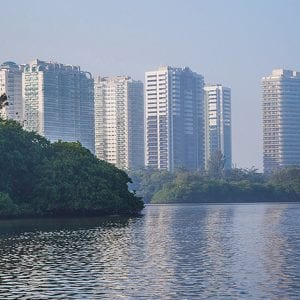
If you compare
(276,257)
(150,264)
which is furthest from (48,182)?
(150,264)

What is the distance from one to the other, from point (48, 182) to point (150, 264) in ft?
190

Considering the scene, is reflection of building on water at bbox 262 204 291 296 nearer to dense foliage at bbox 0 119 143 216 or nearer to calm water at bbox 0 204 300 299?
calm water at bbox 0 204 300 299

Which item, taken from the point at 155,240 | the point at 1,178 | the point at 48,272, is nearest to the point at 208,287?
the point at 48,272

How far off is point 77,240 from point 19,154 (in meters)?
40.5

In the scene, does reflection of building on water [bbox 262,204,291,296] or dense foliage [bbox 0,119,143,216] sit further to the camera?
dense foliage [bbox 0,119,143,216]

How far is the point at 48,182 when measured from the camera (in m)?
103

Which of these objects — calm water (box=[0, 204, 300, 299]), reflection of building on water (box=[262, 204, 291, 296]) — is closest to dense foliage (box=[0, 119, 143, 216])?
calm water (box=[0, 204, 300, 299])

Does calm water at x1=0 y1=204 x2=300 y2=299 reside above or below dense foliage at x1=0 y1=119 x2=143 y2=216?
below

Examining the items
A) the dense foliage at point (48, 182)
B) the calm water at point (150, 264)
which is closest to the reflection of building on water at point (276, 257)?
the calm water at point (150, 264)

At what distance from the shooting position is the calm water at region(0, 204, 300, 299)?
35.8 meters

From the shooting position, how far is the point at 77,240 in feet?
210

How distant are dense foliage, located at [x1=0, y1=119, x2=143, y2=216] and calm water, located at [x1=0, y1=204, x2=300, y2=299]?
26654mm

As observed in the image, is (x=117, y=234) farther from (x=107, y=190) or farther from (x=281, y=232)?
(x=107, y=190)

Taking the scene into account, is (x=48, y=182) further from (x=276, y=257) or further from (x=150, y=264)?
(x=150, y=264)
